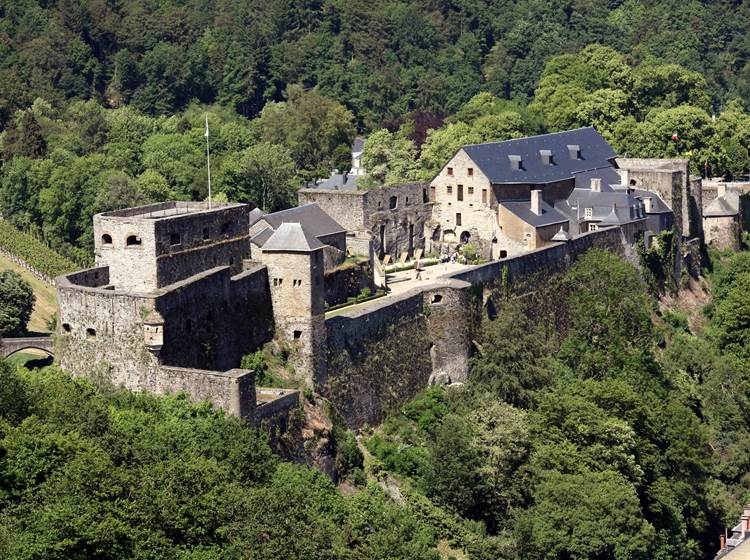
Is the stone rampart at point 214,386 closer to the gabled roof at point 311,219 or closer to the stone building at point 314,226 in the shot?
the stone building at point 314,226

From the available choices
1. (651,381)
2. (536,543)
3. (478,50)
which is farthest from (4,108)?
(536,543)

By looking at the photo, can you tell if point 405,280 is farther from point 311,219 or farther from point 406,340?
point 406,340

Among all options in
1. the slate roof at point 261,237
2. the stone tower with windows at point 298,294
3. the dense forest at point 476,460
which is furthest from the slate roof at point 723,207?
the stone tower with windows at point 298,294

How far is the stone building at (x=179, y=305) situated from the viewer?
3981cm

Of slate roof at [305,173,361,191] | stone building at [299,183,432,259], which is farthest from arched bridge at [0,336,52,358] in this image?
slate roof at [305,173,361,191]

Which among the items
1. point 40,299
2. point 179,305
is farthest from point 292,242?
point 40,299

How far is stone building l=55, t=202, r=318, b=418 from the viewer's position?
131ft

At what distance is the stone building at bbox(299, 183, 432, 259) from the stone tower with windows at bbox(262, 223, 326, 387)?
39.3ft

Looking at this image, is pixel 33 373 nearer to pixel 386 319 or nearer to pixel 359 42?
pixel 386 319

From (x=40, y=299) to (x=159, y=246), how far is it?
24.2 metres

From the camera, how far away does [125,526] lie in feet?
112

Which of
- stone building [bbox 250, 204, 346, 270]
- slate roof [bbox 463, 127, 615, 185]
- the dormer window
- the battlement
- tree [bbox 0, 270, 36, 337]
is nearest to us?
the battlement

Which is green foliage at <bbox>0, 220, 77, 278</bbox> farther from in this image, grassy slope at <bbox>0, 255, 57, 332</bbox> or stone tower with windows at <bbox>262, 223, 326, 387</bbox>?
stone tower with windows at <bbox>262, 223, 326, 387</bbox>

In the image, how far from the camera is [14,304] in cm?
5928
